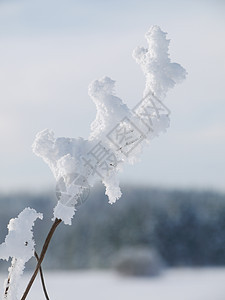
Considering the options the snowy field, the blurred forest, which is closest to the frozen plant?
the snowy field

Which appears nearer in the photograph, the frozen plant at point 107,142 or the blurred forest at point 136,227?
the frozen plant at point 107,142

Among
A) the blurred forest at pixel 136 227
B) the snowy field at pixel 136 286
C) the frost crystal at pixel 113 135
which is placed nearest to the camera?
the frost crystal at pixel 113 135

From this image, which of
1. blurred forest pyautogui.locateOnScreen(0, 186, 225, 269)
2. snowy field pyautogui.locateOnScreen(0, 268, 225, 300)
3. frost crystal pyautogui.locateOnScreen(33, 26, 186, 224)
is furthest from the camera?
blurred forest pyautogui.locateOnScreen(0, 186, 225, 269)

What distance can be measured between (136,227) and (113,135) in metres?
6.08

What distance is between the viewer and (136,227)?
6391mm

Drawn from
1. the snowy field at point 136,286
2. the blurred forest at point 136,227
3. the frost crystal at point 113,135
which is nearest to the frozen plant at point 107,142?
the frost crystal at point 113,135

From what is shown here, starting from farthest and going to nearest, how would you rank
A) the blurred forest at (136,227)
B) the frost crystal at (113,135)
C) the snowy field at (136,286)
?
the blurred forest at (136,227) < the snowy field at (136,286) < the frost crystal at (113,135)

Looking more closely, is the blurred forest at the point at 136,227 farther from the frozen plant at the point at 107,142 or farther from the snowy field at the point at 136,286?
the frozen plant at the point at 107,142

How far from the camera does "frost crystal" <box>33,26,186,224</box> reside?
0.43 metres

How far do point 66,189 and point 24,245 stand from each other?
75 mm

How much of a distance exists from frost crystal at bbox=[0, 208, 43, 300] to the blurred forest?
5855 millimetres

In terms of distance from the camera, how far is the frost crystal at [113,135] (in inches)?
17.0

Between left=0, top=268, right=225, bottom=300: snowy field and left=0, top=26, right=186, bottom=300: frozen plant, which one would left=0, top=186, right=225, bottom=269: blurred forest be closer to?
left=0, top=268, right=225, bottom=300: snowy field

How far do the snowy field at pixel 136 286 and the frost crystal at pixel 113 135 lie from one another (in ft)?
11.6
